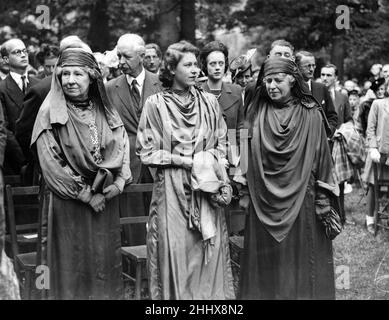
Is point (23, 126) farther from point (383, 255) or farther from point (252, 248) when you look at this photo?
point (383, 255)

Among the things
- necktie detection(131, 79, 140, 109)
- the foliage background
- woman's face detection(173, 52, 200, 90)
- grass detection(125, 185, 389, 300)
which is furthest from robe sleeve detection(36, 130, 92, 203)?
the foliage background

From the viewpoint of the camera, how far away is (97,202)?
20.6 ft

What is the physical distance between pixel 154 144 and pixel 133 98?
216cm

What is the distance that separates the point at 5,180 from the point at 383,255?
15.4ft

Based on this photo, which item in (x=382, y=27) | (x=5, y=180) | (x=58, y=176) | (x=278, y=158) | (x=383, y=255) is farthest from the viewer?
(x=382, y=27)

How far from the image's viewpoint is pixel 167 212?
6.31 m

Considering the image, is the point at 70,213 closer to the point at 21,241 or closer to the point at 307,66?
the point at 21,241

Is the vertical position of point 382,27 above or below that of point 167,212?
above

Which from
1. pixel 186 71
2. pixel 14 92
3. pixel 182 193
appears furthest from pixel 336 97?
pixel 182 193

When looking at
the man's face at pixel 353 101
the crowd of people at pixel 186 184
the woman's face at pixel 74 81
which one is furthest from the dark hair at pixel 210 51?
the man's face at pixel 353 101

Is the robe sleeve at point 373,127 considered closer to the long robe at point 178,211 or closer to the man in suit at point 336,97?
the man in suit at point 336,97

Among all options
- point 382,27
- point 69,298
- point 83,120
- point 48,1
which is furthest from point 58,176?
point 382,27

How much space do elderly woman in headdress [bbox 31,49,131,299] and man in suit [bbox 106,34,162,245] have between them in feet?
5.29

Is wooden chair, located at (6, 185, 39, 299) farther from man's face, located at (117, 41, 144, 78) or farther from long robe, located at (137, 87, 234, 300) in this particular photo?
man's face, located at (117, 41, 144, 78)
